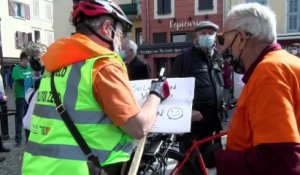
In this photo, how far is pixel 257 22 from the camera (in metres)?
1.79

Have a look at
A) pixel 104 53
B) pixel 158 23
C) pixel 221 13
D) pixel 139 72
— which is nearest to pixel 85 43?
pixel 104 53

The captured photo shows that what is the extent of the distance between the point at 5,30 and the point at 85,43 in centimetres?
3222

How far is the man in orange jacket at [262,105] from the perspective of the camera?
1539 millimetres

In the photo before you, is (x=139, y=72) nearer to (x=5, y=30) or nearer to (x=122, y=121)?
(x=122, y=121)

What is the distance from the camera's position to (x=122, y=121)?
1.69m

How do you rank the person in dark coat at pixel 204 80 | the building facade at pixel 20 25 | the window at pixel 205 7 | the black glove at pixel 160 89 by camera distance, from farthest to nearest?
the building facade at pixel 20 25
the window at pixel 205 7
the person in dark coat at pixel 204 80
the black glove at pixel 160 89

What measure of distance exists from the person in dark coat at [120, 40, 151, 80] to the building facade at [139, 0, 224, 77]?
17.1 m

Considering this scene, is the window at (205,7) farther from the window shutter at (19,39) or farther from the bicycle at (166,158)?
the bicycle at (166,158)

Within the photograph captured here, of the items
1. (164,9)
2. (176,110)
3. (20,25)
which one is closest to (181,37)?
(164,9)

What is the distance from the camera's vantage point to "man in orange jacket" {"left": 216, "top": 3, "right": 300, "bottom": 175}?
5.05ft

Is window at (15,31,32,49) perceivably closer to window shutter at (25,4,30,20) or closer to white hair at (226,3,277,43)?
window shutter at (25,4,30,20)

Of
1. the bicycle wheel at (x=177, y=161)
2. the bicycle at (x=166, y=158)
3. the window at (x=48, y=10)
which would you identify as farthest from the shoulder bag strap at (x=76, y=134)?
the window at (x=48, y=10)

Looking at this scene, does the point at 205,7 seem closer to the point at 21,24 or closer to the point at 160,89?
the point at 21,24

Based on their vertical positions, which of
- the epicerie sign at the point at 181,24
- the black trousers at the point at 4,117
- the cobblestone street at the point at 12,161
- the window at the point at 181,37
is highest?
the epicerie sign at the point at 181,24
